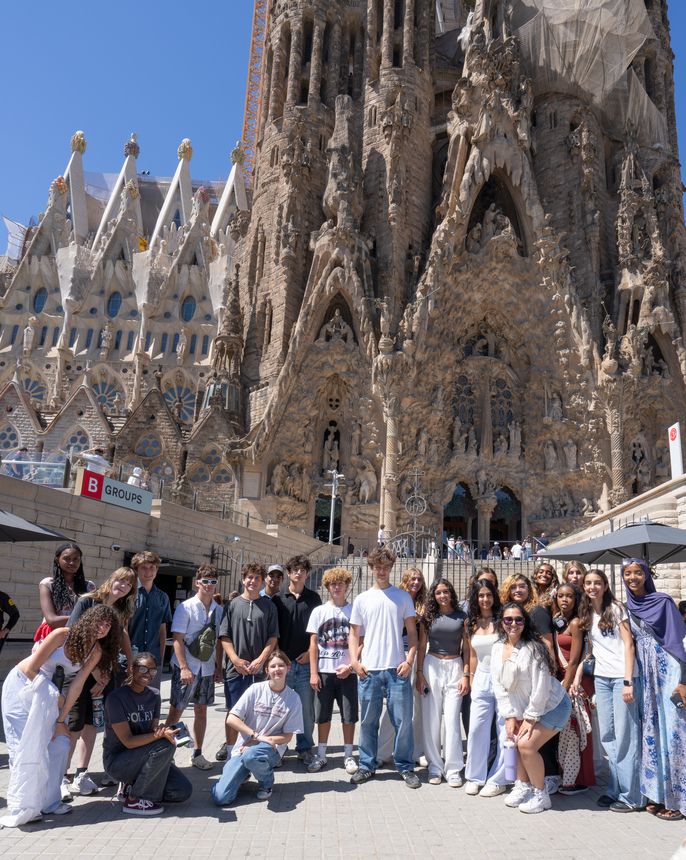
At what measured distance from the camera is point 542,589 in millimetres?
6832

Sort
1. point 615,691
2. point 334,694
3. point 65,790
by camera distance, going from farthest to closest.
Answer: point 334,694, point 615,691, point 65,790

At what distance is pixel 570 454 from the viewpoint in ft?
90.6

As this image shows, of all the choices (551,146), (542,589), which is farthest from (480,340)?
(542,589)

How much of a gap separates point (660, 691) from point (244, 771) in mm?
3162

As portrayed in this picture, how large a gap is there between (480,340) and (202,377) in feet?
52.5

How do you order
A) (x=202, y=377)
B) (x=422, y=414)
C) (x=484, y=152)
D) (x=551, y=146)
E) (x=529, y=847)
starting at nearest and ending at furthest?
(x=529, y=847) < (x=422, y=414) < (x=484, y=152) < (x=551, y=146) < (x=202, y=377)

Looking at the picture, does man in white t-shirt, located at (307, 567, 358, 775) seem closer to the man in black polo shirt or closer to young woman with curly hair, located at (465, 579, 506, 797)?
the man in black polo shirt

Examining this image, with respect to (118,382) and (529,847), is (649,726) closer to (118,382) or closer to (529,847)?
(529,847)

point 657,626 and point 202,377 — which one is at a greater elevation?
point 202,377

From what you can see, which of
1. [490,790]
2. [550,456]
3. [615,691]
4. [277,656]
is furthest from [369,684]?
[550,456]

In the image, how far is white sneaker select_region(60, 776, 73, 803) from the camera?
16.5 feet

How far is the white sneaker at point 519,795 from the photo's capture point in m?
5.18

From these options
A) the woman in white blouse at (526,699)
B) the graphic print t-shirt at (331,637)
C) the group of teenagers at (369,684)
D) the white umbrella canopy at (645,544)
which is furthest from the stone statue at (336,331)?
the woman in white blouse at (526,699)

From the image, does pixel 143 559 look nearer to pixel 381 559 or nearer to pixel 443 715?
pixel 381 559
